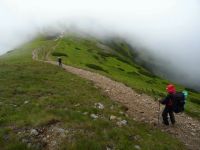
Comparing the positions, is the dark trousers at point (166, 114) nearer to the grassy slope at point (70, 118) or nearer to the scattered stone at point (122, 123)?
the grassy slope at point (70, 118)

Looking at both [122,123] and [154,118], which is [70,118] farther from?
[154,118]

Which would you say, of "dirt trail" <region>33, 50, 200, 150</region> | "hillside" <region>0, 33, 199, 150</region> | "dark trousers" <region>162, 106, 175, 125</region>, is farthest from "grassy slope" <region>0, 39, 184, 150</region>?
"dark trousers" <region>162, 106, 175, 125</region>

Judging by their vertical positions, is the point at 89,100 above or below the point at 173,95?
below

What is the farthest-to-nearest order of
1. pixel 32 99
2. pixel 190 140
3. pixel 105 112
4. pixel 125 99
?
pixel 125 99, pixel 32 99, pixel 105 112, pixel 190 140

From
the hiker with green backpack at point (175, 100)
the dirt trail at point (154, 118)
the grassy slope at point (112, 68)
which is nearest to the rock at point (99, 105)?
the dirt trail at point (154, 118)

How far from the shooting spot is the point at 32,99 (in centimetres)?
2848

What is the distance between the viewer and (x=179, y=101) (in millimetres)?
24391

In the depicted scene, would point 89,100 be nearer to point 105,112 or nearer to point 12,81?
point 105,112

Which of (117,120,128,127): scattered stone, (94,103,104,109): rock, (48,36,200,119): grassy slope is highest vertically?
(117,120,128,127): scattered stone

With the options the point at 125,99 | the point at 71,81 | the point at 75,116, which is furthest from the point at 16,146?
the point at 71,81

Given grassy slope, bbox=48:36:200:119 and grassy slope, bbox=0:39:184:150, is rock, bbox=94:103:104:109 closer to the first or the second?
grassy slope, bbox=0:39:184:150

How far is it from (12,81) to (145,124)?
56.0ft

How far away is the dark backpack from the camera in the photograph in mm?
24250

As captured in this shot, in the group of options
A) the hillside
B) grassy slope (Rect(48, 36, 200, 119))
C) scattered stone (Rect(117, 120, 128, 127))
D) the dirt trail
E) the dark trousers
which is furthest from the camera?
grassy slope (Rect(48, 36, 200, 119))
